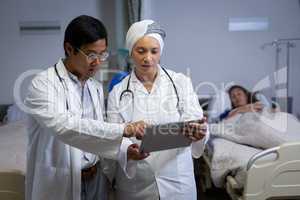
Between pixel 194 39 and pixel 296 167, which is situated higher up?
pixel 194 39

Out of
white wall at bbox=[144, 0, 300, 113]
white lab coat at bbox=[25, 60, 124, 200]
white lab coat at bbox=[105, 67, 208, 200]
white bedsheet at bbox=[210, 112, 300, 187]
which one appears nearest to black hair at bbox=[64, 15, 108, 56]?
white lab coat at bbox=[25, 60, 124, 200]

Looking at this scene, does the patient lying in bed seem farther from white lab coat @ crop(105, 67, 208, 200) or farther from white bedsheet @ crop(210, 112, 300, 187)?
white lab coat @ crop(105, 67, 208, 200)

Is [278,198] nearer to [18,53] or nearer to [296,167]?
[296,167]

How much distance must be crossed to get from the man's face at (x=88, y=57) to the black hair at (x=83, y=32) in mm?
17

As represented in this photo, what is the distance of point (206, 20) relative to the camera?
11.5 feet

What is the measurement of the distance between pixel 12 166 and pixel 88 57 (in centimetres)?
94

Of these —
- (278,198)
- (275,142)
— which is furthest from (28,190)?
(275,142)

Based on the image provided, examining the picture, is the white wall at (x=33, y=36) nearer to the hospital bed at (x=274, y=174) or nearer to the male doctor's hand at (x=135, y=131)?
the hospital bed at (x=274, y=174)

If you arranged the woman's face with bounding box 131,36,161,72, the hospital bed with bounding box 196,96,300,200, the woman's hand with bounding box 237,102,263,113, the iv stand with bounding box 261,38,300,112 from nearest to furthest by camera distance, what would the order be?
the woman's face with bounding box 131,36,161,72 → the hospital bed with bounding box 196,96,300,200 → the woman's hand with bounding box 237,102,263,113 → the iv stand with bounding box 261,38,300,112

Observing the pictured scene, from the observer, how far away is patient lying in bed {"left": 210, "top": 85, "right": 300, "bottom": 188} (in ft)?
6.79

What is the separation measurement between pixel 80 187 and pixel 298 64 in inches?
121

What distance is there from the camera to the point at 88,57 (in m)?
1.20

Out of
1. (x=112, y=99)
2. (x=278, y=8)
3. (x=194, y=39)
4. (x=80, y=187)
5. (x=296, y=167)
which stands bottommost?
(x=296, y=167)

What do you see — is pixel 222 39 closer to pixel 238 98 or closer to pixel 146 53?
pixel 238 98
